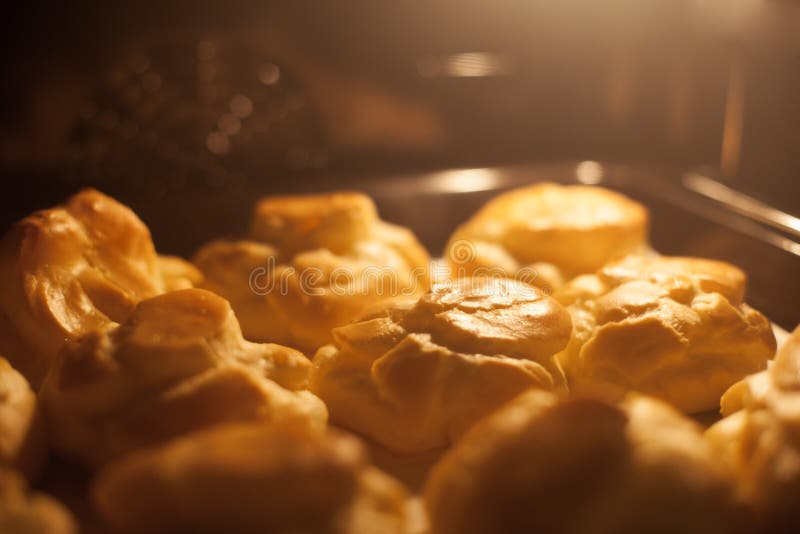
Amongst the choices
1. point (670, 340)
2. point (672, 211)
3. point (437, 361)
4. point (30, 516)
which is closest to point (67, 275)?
point (30, 516)

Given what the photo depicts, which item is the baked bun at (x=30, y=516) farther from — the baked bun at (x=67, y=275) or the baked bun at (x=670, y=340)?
the baked bun at (x=670, y=340)

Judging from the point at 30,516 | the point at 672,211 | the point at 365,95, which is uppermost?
the point at 365,95

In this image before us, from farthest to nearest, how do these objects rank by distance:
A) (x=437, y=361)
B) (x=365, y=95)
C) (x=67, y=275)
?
(x=365, y=95) → (x=67, y=275) → (x=437, y=361)

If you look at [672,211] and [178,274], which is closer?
[178,274]

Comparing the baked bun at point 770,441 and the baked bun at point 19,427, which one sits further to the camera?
the baked bun at point 19,427

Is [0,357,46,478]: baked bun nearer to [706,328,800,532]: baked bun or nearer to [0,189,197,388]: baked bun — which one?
[0,189,197,388]: baked bun

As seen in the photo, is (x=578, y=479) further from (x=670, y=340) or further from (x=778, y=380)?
(x=670, y=340)

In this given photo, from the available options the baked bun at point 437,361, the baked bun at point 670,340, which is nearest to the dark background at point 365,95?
the baked bun at point 670,340

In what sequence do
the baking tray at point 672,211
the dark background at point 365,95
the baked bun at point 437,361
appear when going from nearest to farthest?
the baked bun at point 437,361 < the baking tray at point 672,211 < the dark background at point 365,95
